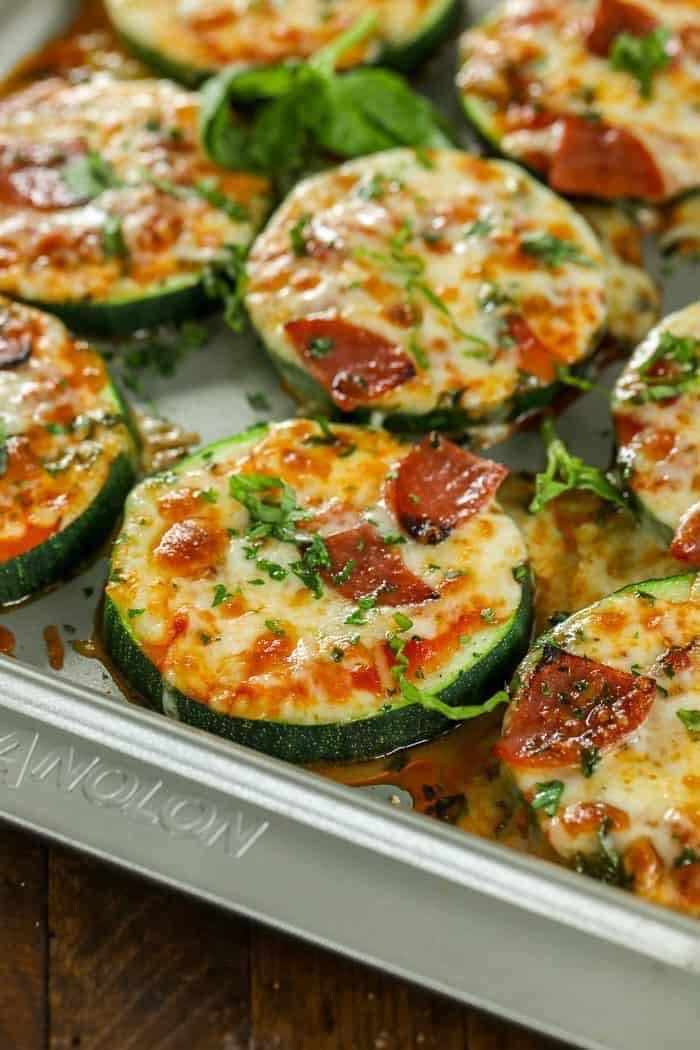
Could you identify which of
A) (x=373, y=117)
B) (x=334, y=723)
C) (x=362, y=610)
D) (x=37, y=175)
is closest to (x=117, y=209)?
(x=37, y=175)

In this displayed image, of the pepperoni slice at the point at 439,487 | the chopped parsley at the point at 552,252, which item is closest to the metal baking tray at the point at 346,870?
the pepperoni slice at the point at 439,487

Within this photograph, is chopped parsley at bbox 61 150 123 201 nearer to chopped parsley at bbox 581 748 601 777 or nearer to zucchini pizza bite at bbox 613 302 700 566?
zucchini pizza bite at bbox 613 302 700 566

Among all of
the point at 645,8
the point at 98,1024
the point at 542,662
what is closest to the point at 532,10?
the point at 645,8

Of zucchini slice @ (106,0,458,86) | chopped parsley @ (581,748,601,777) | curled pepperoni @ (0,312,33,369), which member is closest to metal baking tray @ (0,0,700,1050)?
chopped parsley @ (581,748,601,777)

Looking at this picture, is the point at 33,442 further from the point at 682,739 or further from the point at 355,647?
the point at 682,739

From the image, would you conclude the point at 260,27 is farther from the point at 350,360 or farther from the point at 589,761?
the point at 589,761
